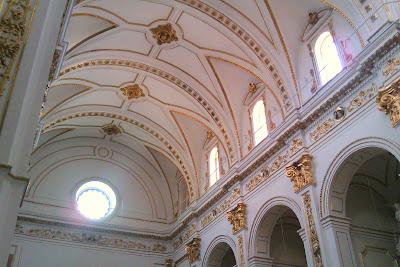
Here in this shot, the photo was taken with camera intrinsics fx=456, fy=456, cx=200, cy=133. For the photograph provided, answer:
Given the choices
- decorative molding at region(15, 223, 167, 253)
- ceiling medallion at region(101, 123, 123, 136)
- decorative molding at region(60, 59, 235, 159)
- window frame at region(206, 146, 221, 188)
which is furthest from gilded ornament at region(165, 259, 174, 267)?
decorative molding at region(60, 59, 235, 159)

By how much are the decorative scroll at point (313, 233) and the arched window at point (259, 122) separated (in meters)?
3.37

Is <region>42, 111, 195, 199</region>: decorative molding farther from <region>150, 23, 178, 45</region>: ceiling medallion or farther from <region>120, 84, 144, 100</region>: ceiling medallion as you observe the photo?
<region>150, 23, 178, 45</region>: ceiling medallion

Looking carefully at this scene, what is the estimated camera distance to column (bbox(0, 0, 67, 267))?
405 cm

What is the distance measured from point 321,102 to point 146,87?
746cm

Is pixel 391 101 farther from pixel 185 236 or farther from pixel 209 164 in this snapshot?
pixel 185 236

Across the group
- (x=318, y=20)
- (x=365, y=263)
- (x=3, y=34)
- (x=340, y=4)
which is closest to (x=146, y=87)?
(x=318, y=20)

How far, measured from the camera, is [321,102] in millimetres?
11344

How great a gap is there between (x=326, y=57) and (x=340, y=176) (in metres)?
3.33

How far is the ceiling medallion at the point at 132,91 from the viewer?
55.2 ft

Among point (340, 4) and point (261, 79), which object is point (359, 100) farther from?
point (261, 79)

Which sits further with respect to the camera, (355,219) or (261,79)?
(261,79)

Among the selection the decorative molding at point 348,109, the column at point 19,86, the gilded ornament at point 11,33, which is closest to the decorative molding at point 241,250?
the decorative molding at point 348,109

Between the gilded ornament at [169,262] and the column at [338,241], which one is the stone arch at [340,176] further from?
the gilded ornament at [169,262]

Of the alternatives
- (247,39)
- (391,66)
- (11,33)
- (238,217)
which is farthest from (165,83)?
(11,33)
